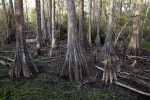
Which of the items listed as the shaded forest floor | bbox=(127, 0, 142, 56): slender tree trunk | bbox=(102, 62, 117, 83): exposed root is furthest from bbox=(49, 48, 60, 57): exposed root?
bbox=(127, 0, 142, 56): slender tree trunk

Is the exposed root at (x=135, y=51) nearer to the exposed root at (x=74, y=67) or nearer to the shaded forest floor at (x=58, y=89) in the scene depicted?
the shaded forest floor at (x=58, y=89)

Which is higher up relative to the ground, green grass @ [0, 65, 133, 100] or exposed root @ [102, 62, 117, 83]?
exposed root @ [102, 62, 117, 83]

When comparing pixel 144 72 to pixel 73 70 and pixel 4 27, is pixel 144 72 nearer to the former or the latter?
pixel 73 70

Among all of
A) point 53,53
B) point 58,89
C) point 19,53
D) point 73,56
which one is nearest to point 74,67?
point 73,56

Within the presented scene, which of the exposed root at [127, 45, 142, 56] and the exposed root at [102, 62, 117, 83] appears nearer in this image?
the exposed root at [102, 62, 117, 83]

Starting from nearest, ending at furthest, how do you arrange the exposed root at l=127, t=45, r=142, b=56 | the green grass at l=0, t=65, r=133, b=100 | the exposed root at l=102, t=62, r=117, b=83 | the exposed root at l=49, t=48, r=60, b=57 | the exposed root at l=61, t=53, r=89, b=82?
the green grass at l=0, t=65, r=133, b=100 → the exposed root at l=102, t=62, r=117, b=83 → the exposed root at l=61, t=53, r=89, b=82 → the exposed root at l=49, t=48, r=60, b=57 → the exposed root at l=127, t=45, r=142, b=56

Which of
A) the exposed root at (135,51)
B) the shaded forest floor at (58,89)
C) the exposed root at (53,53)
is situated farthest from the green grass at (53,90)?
the exposed root at (135,51)

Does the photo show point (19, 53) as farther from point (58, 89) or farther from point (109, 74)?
point (109, 74)

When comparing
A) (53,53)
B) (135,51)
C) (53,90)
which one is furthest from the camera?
(135,51)

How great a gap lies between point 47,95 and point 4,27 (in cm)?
916

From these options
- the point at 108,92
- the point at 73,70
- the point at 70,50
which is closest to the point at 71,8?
the point at 70,50

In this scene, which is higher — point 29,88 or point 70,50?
point 70,50

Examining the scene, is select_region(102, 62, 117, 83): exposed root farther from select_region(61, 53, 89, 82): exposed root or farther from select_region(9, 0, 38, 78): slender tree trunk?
select_region(9, 0, 38, 78): slender tree trunk

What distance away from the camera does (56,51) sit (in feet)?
26.0
